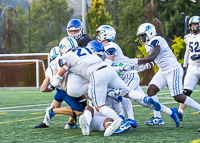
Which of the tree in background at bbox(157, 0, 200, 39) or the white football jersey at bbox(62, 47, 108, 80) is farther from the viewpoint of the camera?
the tree in background at bbox(157, 0, 200, 39)

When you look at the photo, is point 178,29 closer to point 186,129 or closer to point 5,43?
point 5,43

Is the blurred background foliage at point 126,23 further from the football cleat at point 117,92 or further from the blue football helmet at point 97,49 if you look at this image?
the football cleat at point 117,92

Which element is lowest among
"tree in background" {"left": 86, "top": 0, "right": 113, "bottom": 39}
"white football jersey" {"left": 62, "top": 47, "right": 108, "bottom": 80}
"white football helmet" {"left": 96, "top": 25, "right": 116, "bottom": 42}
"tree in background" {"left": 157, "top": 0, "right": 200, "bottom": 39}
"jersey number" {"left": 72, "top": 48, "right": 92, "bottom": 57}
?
"white football jersey" {"left": 62, "top": 47, "right": 108, "bottom": 80}

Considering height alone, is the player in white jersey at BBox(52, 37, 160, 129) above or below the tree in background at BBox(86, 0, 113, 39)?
below

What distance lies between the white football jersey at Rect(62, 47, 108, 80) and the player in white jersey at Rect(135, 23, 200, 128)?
0.99 metres

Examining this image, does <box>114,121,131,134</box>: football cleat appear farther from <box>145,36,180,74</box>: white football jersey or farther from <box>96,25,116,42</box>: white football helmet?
<box>96,25,116,42</box>: white football helmet

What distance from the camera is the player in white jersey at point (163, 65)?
573cm

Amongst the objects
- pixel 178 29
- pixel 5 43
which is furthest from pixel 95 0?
pixel 5 43

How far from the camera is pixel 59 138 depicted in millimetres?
4715

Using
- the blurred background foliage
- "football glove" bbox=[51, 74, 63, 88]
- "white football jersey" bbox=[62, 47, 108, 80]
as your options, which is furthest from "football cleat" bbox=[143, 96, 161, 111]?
the blurred background foliage

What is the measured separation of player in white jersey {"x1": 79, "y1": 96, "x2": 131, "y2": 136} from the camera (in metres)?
4.69

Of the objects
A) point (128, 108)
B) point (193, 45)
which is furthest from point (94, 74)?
point (193, 45)

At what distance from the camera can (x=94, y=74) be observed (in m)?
4.89

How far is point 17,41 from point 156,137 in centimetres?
4475
